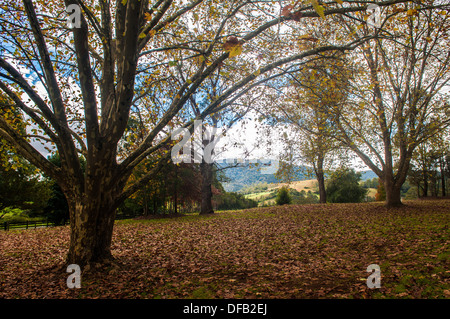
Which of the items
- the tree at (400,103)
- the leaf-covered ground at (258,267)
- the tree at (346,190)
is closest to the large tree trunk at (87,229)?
the leaf-covered ground at (258,267)

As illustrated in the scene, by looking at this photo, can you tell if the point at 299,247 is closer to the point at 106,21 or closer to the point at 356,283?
the point at 356,283

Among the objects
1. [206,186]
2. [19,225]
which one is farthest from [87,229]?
[19,225]

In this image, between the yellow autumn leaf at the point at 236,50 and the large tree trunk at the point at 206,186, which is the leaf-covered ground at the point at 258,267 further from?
the large tree trunk at the point at 206,186

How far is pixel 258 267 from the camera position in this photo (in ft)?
19.0

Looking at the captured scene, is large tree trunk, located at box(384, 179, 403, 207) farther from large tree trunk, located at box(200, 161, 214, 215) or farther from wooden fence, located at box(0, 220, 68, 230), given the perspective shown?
wooden fence, located at box(0, 220, 68, 230)

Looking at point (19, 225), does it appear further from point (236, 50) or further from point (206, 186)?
point (236, 50)

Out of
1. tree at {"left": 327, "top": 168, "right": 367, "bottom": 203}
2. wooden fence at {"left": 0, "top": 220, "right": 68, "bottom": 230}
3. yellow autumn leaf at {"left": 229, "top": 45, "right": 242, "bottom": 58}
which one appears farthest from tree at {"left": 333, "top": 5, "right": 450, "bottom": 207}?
wooden fence at {"left": 0, "top": 220, "right": 68, "bottom": 230}

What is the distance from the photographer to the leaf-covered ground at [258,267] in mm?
4422

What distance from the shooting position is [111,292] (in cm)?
463

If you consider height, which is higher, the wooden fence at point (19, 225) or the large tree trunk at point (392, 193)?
the large tree trunk at point (392, 193)

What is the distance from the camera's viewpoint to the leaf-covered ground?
Answer: 4422 millimetres
